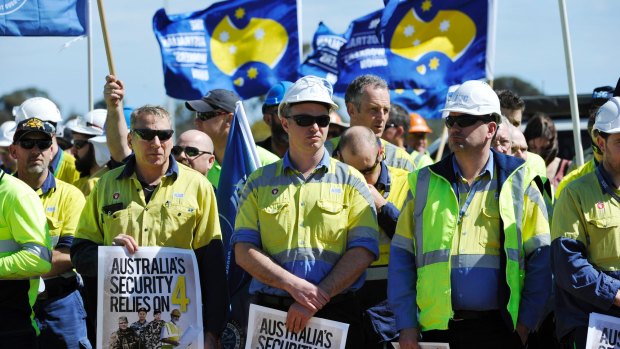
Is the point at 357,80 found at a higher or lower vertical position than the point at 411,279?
higher

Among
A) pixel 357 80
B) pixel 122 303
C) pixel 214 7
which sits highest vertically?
pixel 214 7

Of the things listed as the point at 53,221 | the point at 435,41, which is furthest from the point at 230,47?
the point at 53,221

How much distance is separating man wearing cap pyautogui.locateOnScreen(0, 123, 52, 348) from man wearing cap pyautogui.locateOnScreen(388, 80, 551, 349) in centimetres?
240

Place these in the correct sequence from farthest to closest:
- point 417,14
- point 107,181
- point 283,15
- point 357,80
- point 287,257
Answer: point 283,15 → point 417,14 → point 357,80 → point 107,181 → point 287,257

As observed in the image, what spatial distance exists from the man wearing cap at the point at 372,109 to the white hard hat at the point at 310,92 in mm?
1270

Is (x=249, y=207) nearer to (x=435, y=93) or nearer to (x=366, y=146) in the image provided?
(x=366, y=146)

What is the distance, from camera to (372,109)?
7969 mm

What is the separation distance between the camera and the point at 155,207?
22.1ft

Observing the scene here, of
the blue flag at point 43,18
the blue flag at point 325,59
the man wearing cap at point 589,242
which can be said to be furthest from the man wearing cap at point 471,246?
the blue flag at point 325,59

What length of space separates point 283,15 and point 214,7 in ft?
2.87

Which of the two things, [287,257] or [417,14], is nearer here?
[287,257]

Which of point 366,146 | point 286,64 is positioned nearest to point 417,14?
point 286,64

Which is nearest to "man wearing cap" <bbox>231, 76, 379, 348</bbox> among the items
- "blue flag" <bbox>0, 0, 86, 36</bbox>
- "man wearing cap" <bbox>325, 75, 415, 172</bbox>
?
"man wearing cap" <bbox>325, 75, 415, 172</bbox>

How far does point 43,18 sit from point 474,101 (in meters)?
5.61
